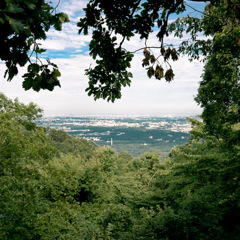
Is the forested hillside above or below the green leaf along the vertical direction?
below

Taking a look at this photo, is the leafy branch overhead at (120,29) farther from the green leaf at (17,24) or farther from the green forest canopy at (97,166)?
the green leaf at (17,24)

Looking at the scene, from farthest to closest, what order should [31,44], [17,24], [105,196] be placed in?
[105,196] < [31,44] < [17,24]

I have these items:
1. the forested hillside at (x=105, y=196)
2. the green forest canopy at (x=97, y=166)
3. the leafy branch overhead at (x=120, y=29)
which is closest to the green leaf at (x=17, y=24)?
the green forest canopy at (x=97, y=166)

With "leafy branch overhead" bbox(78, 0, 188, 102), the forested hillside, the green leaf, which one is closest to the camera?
the green leaf

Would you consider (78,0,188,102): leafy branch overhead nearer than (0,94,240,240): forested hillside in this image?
Yes

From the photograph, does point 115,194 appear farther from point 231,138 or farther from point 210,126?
point 231,138

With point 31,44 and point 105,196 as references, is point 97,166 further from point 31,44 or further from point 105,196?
point 31,44

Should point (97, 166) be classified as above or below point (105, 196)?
above

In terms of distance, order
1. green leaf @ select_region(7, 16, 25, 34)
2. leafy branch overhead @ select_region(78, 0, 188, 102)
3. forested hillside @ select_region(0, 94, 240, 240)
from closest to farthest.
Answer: green leaf @ select_region(7, 16, 25, 34) → leafy branch overhead @ select_region(78, 0, 188, 102) → forested hillside @ select_region(0, 94, 240, 240)

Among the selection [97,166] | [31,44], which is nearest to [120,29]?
[31,44]

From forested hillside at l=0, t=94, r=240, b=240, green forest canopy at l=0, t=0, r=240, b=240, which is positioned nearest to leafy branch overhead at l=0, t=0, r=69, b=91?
green forest canopy at l=0, t=0, r=240, b=240

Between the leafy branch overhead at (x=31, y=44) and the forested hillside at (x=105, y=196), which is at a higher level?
the leafy branch overhead at (x=31, y=44)

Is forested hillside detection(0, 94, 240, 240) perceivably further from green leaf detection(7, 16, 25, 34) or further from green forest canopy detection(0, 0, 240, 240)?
green leaf detection(7, 16, 25, 34)

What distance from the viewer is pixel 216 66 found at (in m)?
5.89
